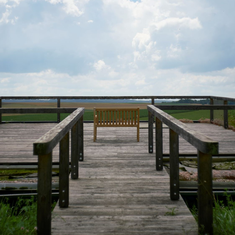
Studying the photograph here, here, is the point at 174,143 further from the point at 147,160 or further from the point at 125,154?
the point at 125,154

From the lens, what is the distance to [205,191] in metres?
1.84

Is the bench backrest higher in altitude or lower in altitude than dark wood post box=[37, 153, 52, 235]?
higher

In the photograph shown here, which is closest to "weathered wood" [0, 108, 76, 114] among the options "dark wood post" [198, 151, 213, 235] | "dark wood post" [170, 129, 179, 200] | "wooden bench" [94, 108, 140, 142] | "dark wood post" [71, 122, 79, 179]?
"dark wood post" [71, 122, 79, 179]

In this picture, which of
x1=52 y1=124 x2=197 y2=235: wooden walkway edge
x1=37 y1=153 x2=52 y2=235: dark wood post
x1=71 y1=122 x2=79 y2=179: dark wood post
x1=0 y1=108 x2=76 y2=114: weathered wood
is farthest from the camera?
x1=0 y1=108 x2=76 y2=114: weathered wood

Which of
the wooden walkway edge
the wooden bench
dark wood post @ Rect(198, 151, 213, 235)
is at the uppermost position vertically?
the wooden bench

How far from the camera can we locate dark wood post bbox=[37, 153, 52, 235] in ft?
5.66

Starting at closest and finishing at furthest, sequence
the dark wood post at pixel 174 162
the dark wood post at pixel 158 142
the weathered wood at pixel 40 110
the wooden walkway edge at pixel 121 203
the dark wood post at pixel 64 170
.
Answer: the wooden walkway edge at pixel 121 203 → the dark wood post at pixel 64 170 → the dark wood post at pixel 174 162 → the dark wood post at pixel 158 142 → the weathered wood at pixel 40 110

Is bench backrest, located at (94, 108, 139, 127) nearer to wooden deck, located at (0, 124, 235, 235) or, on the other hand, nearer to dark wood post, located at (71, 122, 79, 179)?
wooden deck, located at (0, 124, 235, 235)

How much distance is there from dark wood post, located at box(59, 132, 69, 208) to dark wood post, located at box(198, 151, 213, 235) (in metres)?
1.20

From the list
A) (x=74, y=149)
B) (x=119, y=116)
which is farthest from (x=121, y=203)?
(x=119, y=116)

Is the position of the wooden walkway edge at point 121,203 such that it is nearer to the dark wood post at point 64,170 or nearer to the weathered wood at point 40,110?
the dark wood post at point 64,170

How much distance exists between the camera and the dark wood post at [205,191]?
1818 mm

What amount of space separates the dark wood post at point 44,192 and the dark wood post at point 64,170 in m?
0.64

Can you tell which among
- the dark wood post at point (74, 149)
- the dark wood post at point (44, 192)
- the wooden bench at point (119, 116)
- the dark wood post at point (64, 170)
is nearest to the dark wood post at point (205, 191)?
the dark wood post at point (44, 192)
